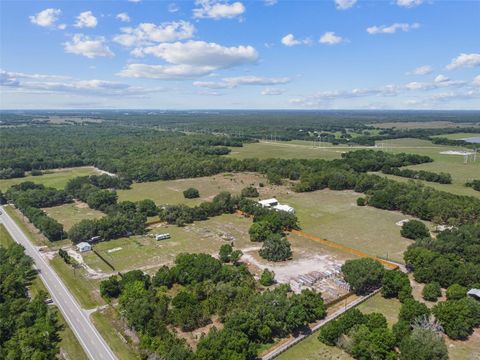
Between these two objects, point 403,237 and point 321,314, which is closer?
point 321,314

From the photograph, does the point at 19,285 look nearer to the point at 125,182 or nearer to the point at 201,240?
the point at 201,240

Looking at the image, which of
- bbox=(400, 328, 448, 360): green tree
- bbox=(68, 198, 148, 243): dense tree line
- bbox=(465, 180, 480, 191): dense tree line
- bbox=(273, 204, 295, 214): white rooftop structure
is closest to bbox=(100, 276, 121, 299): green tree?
bbox=(68, 198, 148, 243): dense tree line

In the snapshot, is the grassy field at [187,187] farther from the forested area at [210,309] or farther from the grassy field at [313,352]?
the grassy field at [313,352]


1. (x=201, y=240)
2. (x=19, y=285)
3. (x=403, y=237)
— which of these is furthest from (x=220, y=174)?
(x=19, y=285)

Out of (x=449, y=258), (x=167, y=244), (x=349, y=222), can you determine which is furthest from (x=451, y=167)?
(x=167, y=244)

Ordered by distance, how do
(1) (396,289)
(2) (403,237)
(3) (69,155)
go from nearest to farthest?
(1) (396,289)
(2) (403,237)
(3) (69,155)

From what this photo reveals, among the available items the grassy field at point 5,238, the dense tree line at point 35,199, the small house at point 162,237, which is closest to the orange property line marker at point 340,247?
the small house at point 162,237

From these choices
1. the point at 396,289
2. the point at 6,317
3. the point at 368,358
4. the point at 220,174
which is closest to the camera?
the point at 368,358

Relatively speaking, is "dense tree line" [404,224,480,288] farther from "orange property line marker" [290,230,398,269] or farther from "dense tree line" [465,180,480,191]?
"dense tree line" [465,180,480,191]
